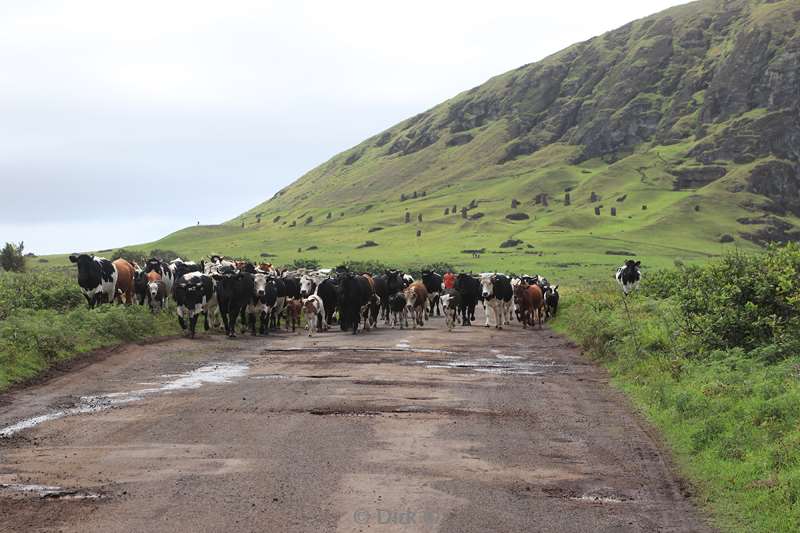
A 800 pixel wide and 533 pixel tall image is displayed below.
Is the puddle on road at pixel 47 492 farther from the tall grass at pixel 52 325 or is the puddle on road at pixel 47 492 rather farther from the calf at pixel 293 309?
the calf at pixel 293 309

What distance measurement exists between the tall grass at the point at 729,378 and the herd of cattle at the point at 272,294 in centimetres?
1000

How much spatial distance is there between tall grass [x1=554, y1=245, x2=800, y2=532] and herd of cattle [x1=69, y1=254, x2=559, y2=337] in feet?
32.8

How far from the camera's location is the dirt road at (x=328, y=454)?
920cm

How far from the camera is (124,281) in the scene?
33.8 meters

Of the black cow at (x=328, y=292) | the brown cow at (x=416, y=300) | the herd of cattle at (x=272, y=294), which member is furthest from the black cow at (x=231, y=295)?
the brown cow at (x=416, y=300)

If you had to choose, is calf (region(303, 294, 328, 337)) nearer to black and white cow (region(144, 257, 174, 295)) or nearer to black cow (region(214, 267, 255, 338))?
black cow (region(214, 267, 255, 338))

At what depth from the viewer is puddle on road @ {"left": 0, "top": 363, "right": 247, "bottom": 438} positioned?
14141 mm

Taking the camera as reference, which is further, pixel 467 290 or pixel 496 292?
pixel 467 290

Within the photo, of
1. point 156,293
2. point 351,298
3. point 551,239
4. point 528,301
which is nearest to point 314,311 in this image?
point 351,298

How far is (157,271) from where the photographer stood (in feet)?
119

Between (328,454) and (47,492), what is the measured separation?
3435mm

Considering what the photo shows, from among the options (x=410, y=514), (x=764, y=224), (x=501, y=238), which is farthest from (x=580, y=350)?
(x=764, y=224)

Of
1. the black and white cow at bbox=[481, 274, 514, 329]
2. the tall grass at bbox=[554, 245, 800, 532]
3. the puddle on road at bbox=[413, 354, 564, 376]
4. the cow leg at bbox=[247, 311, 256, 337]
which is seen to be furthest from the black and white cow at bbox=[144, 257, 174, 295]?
the tall grass at bbox=[554, 245, 800, 532]

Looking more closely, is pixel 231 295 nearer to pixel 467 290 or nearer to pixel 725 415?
pixel 467 290
